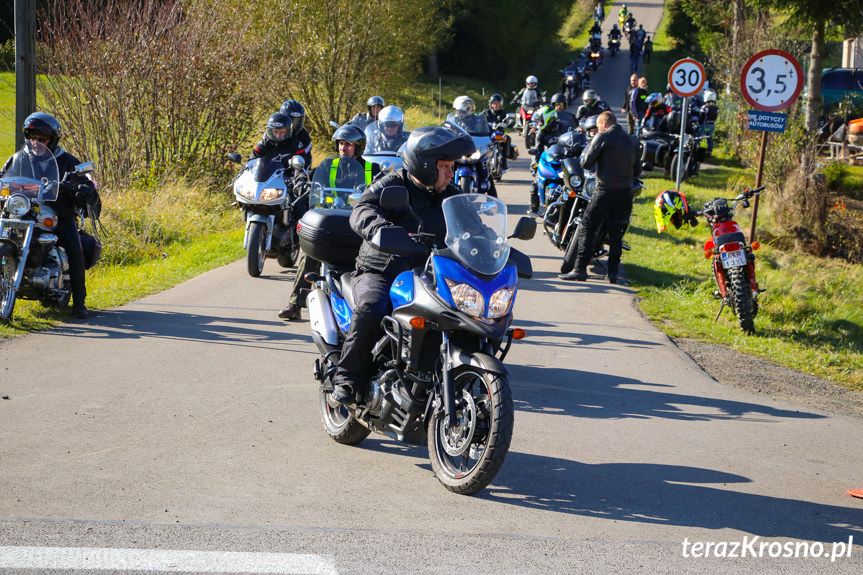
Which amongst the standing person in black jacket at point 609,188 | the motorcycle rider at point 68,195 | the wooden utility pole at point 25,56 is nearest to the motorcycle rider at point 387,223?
the motorcycle rider at point 68,195

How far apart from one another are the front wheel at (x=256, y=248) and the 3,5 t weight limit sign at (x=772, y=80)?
6251 mm

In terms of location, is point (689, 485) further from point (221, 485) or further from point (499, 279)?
point (221, 485)

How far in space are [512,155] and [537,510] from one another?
18.8 metres

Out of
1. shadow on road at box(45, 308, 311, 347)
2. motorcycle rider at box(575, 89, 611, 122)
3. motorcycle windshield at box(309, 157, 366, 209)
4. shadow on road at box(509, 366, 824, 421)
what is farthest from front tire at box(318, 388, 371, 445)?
motorcycle rider at box(575, 89, 611, 122)

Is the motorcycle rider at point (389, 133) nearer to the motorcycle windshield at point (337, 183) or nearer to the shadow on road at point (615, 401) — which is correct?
the motorcycle windshield at point (337, 183)

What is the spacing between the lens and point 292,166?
453 inches

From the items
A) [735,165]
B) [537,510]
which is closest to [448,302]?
[537,510]

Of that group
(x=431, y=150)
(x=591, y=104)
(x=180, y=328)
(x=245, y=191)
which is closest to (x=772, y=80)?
(x=245, y=191)

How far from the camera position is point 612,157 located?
38.8 ft

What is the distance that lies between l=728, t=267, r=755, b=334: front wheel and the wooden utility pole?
27.6 ft

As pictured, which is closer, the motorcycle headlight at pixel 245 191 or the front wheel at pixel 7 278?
the front wheel at pixel 7 278

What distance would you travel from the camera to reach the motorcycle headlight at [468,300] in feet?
15.8

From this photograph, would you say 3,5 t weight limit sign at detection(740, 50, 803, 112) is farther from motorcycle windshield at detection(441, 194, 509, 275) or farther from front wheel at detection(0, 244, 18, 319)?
front wheel at detection(0, 244, 18, 319)

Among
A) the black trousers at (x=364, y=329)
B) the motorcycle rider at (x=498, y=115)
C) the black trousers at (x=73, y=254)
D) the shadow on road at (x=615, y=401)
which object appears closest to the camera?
the black trousers at (x=364, y=329)
